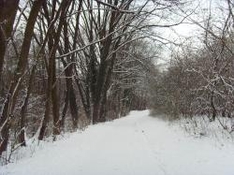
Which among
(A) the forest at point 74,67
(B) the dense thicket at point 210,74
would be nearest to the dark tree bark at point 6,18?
(A) the forest at point 74,67

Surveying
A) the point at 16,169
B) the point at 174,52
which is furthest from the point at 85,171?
the point at 174,52

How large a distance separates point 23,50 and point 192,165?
5.01 metres

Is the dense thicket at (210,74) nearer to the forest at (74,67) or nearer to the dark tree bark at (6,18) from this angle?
the forest at (74,67)

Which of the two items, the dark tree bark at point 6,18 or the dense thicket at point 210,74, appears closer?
the dark tree bark at point 6,18

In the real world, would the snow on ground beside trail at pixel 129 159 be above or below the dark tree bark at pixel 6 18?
below

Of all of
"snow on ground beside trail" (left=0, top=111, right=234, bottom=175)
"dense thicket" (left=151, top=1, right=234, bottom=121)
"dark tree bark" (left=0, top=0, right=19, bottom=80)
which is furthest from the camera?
"dense thicket" (left=151, top=1, right=234, bottom=121)

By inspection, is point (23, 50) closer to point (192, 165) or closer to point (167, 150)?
point (192, 165)

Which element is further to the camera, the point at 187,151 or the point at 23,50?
the point at 187,151

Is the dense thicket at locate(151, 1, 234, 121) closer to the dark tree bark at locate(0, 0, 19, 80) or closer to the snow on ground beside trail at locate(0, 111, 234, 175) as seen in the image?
the snow on ground beside trail at locate(0, 111, 234, 175)

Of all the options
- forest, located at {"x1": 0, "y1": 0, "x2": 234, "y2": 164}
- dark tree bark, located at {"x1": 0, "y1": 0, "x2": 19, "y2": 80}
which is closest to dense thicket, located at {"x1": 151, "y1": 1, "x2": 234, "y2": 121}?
forest, located at {"x1": 0, "y1": 0, "x2": 234, "y2": 164}

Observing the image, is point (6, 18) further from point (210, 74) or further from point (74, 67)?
point (74, 67)

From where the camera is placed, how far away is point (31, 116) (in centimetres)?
2650

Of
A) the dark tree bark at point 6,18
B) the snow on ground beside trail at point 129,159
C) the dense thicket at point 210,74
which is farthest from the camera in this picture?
the dense thicket at point 210,74

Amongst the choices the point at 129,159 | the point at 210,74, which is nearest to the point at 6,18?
the point at 129,159
